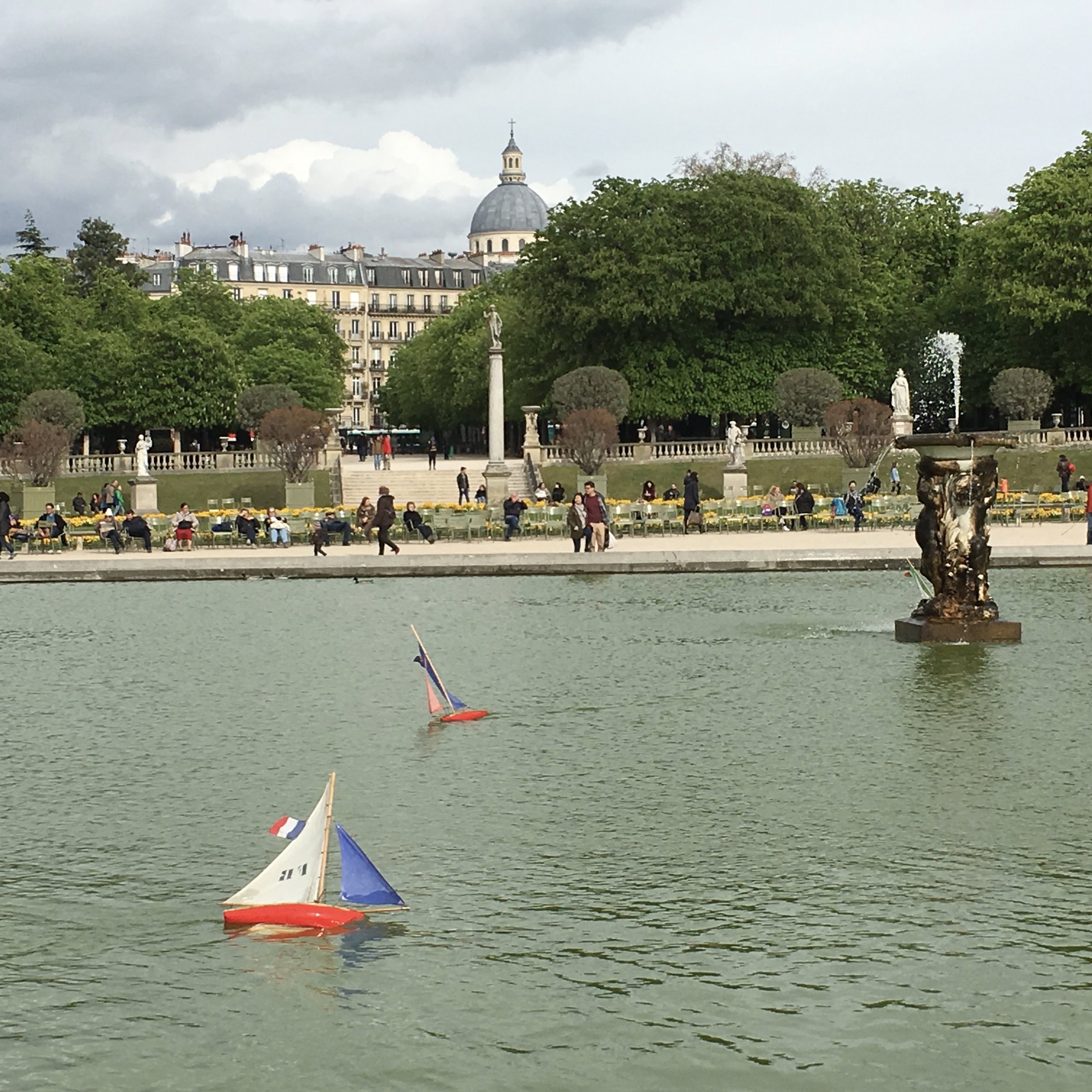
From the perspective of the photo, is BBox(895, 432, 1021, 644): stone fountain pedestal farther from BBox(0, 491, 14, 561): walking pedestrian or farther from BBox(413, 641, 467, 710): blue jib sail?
BBox(0, 491, 14, 561): walking pedestrian

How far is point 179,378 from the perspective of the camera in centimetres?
7388

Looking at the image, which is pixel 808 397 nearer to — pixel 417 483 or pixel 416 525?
pixel 417 483

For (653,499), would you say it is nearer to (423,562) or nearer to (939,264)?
(423,562)

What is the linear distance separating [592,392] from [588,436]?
663 cm

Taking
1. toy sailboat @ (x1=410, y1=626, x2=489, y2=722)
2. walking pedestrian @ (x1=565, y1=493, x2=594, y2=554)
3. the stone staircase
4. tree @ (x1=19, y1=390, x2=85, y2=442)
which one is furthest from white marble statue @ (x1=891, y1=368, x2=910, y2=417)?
toy sailboat @ (x1=410, y1=626, x2=489, y2=722)

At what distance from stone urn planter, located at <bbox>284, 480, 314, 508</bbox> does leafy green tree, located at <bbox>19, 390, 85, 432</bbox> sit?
9.18 m

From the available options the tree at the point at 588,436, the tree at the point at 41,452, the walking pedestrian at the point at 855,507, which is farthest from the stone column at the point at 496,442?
the tree at the point at 41,452

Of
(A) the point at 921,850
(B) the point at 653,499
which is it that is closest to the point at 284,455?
(B) the point at 653,499

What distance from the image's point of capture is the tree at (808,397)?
6425 centimetres

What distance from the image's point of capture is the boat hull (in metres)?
9.88

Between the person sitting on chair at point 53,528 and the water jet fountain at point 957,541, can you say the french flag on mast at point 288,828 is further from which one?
the person sitting on chair at point 53,528

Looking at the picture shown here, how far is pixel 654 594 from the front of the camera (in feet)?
90.1

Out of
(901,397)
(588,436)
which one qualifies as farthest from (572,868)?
(901,397)

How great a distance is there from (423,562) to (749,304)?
3751cm
